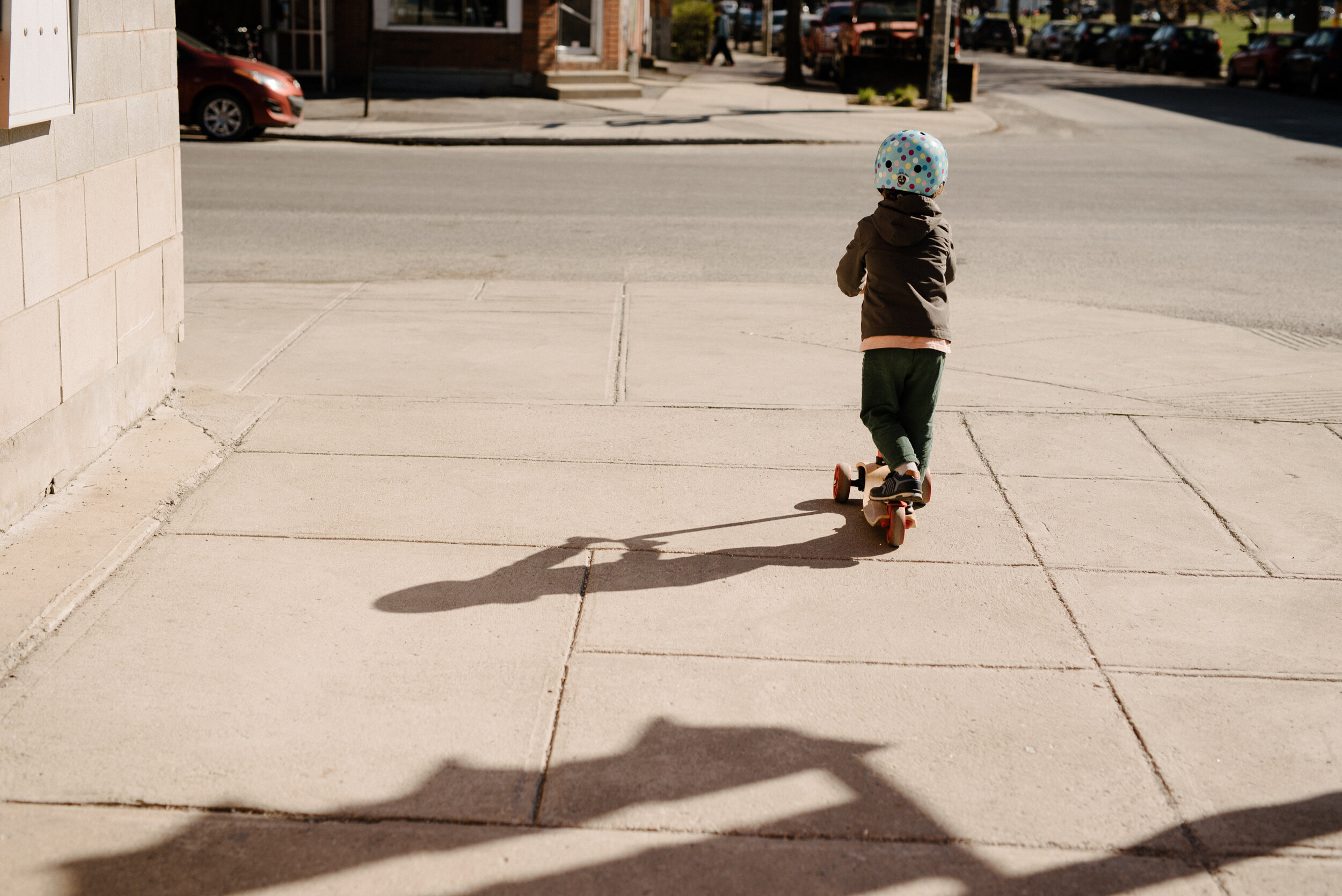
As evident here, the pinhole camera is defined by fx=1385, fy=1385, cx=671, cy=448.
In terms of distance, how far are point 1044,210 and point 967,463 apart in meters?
8.58

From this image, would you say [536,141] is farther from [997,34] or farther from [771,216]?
[997,34]

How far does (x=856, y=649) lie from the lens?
13.7ft

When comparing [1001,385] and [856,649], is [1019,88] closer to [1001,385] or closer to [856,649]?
[1001,385]

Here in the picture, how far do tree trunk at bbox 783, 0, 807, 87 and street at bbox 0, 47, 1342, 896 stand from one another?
82.1 ft

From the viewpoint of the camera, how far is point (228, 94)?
1864cm

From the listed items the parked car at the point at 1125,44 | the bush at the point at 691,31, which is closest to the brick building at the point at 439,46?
the bush at the point at 691,31

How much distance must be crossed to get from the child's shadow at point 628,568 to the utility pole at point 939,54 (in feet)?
70.5

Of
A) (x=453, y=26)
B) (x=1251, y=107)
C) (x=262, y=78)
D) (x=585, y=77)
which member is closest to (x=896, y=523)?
(x=262, y=78)

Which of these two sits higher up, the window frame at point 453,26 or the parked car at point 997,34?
the parked car at point 997,34

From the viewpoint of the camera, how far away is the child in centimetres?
486

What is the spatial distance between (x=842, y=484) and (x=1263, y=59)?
3720 cm

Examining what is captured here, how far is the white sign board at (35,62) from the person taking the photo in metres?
4.41

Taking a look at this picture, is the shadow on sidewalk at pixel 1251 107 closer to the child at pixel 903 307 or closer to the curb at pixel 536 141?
the curb at pixel 536 141

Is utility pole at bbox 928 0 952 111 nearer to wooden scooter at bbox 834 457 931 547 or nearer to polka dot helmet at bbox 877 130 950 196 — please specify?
wooden scooter at bbox 834 457 931 547
